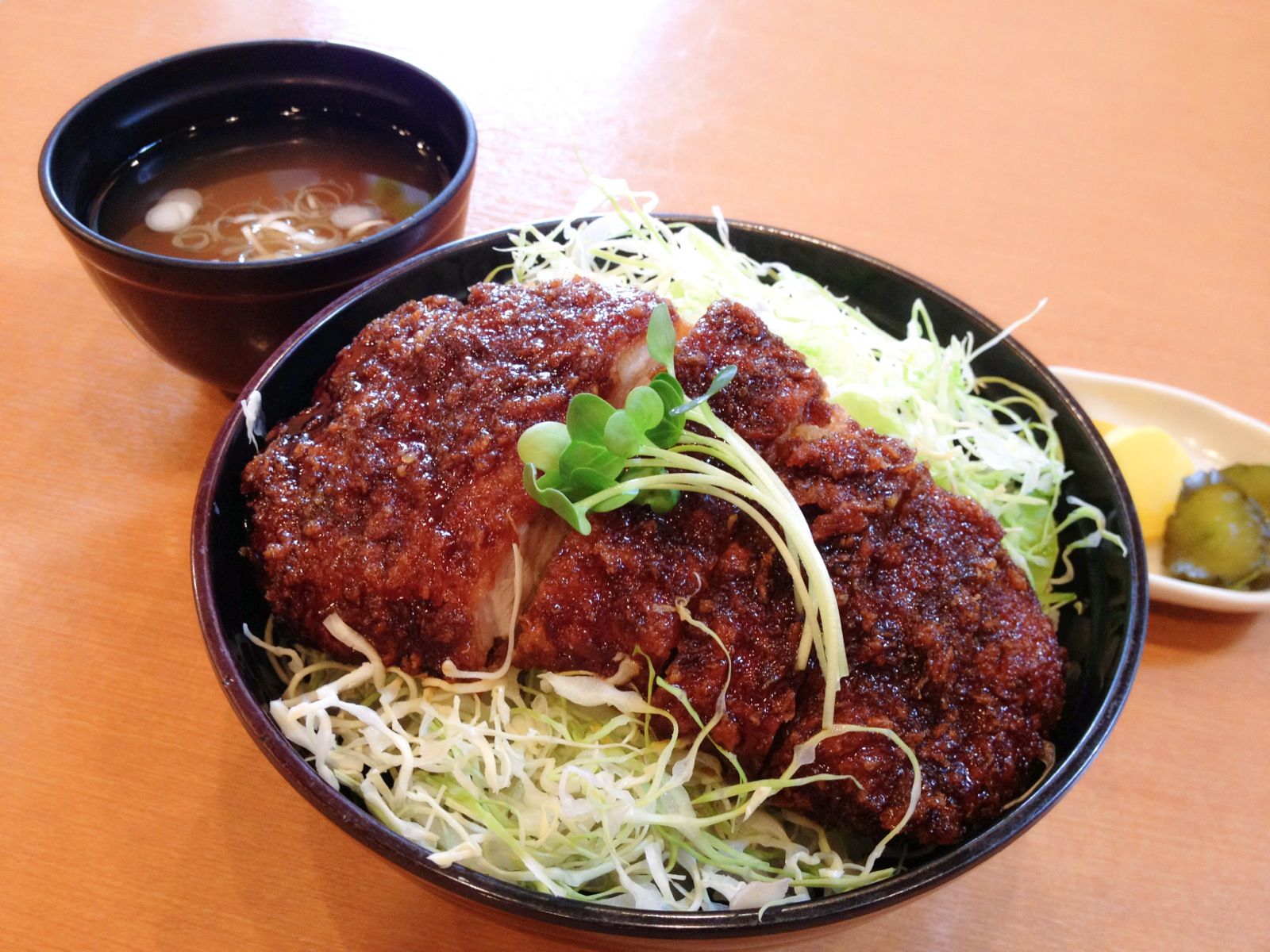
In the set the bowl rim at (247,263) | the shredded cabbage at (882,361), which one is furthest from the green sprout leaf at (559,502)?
the bowl rim at (247,263)

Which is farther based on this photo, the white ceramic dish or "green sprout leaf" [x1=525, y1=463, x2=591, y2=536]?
the white ceramic dish

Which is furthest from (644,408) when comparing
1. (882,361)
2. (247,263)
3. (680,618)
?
(247,263)

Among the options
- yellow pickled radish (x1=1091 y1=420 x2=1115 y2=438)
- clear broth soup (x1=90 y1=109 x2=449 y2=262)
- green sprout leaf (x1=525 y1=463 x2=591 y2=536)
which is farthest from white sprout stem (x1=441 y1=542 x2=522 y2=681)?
yellow pickled radish (x1=1091 y1=420 x2=1115 y2=438)

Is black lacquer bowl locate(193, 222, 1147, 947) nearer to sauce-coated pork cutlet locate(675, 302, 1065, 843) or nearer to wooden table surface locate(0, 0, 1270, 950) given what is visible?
sauce-coated pork cutlet locate(675, 302, 1065, 843)

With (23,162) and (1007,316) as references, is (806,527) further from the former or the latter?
(23,162)

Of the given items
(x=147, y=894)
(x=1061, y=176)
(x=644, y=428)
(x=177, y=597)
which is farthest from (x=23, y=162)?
(x=1061, y=176)

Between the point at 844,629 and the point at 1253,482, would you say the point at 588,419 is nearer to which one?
the point at 844,629
